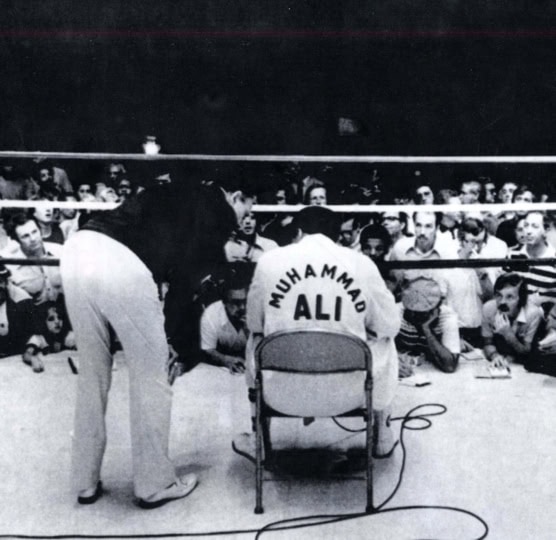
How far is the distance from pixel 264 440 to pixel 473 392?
1067 millimetres

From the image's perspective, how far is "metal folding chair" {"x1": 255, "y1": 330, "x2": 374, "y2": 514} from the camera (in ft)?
6.84

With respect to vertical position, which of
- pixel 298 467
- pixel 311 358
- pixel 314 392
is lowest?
pixel 298 467

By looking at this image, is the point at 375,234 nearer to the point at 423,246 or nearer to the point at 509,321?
the point at 423,246

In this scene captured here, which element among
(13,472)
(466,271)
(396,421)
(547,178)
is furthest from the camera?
(547,178)

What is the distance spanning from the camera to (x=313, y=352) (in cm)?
211

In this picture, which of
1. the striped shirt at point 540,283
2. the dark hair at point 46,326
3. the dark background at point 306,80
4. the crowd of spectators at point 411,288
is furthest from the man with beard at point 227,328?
the dark background at point 306,80

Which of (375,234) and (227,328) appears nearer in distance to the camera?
(227,328)

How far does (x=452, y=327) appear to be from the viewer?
11.3ft

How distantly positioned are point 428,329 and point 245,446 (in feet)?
4.14

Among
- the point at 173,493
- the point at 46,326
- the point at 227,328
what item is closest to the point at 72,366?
the point at 46,326

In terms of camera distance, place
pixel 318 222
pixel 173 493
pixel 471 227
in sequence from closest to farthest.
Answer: pixel 173 493, pixel 318 222, pixel 471 227

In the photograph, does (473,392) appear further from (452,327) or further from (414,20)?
(414,20)

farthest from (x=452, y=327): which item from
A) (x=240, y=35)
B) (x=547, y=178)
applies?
(x=240, y=35)

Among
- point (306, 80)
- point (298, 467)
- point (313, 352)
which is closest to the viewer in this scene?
point (313, 352)
